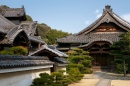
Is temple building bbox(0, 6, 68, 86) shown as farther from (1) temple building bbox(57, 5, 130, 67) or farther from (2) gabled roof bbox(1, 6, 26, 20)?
(1) temple building bbox(57, 5, 130, 67)

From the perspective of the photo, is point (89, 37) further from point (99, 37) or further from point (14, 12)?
point (14, 12)

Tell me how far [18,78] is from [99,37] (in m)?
24.1

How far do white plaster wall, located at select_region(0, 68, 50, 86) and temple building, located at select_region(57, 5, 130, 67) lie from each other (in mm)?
Result: 19637

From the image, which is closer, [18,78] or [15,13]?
[18,78]

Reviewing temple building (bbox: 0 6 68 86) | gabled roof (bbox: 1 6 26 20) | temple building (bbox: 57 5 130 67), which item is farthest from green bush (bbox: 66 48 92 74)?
gabled roof (bbox: 1 6 26 20)

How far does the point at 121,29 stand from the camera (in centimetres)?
3366

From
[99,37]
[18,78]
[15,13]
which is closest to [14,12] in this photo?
[15,13]

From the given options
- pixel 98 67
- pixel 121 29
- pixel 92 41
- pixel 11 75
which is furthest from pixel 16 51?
pixel 121 29

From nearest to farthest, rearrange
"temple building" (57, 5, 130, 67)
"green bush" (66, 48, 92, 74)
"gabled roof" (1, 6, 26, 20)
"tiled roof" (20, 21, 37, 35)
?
"green bush" (66, 48, 92, 74) < "tiled roof" (20, 21, 37, 35) < "gabled roof" (1, 6, 26, 20) < "temple building" (57, 5, 130, 67)

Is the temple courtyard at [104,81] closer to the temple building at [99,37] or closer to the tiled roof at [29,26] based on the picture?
the temple building at [99,37]

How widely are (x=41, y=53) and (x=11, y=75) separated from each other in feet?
22.0

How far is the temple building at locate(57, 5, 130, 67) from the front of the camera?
31.3m

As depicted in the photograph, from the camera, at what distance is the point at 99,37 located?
32750 millimetres

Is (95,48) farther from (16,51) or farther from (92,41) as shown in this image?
(16,51)
